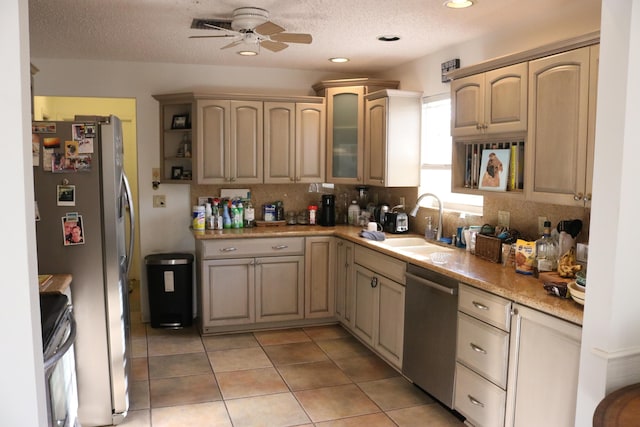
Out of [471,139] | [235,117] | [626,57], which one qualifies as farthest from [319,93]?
[626,57]

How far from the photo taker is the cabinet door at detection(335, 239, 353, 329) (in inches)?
173

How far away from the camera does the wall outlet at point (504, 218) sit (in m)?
3.41

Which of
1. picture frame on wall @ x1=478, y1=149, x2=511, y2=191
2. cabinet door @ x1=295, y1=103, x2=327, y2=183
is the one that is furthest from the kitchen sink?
cabinet door @ x1=295, y1=103, x2=327, y2=183

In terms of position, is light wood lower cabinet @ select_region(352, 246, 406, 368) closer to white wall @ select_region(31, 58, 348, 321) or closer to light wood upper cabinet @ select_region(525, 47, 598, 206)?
light wood upper cabinet @ select_region(525, 47, 598, 206)

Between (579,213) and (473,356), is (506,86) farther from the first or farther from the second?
(473,356)

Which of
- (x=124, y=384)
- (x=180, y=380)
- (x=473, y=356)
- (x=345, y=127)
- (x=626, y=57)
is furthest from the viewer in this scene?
(x=345, y=127)

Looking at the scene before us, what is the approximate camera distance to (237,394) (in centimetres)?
337

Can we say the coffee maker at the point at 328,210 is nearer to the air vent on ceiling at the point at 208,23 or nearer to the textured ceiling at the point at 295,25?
the textured ceiling at the point at 295,25

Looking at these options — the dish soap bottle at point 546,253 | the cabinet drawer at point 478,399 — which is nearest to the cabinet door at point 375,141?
the dish soap bottle at point 546,253

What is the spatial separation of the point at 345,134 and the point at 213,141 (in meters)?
1.19

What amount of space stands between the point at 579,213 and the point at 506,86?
2.61 ft

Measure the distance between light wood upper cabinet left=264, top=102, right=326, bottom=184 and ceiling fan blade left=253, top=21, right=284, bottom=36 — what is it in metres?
1.79

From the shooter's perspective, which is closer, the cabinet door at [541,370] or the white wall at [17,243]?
the white wall at [17,243]

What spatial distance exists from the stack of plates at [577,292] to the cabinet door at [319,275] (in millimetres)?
2555
